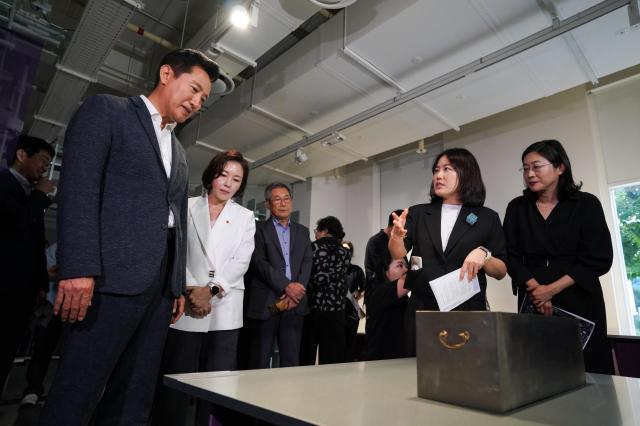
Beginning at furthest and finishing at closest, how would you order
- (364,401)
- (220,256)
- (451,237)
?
(220,256), (451,237), (364,401)

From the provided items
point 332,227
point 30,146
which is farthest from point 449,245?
point 30,146

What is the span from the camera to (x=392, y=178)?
6133mm

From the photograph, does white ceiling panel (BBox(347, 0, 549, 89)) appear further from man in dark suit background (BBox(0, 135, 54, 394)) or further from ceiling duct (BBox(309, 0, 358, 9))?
man in dark suit background (BBox(0, 135, 54, 394))

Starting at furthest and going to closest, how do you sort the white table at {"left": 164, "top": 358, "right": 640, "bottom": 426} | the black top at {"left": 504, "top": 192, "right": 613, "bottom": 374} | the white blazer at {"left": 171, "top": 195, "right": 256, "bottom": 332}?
the white blazer at {"left": 171, "top": 195, "right": 256, "bottom": 332}, the black top at {"left": 504, "top": 192, "right": 613, "bottom": 374}, the white table at {"left": 164, "top": 358, "right": 640, "bottom": 426}

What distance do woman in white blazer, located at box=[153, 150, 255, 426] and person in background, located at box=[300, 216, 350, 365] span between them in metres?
0.95

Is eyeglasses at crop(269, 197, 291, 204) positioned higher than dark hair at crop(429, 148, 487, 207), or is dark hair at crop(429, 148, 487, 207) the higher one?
eyeglasses at crop(269, 197, 291, 204)

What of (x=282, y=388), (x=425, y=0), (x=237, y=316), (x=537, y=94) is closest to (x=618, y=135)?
(x=537, y=94)

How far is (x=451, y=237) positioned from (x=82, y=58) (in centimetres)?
370

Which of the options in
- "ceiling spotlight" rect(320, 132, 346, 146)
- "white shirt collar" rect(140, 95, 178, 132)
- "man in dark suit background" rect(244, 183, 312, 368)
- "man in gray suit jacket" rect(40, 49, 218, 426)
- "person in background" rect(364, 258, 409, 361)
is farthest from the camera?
"ceiling spotlight" rect(320, 132, 346, 146)

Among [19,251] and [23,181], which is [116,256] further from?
[23,181]

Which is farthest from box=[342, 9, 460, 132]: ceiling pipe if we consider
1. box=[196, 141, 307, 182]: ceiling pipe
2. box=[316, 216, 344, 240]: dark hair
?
box=[196, 141, 307, 182]: ceiling pipe

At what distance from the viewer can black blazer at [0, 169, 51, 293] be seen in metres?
1.84

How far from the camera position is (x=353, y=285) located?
356 cm

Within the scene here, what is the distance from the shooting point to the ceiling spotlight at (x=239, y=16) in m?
2.88
